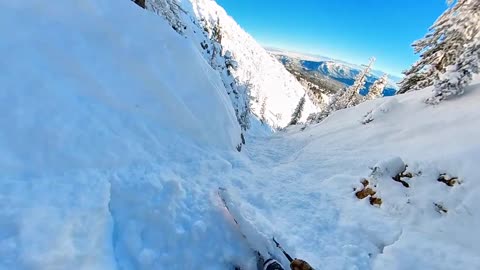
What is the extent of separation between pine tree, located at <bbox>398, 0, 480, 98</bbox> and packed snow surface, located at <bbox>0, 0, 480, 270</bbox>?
3.74 metres

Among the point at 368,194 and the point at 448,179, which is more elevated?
the point at 448,179

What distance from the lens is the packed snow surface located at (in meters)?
4.44

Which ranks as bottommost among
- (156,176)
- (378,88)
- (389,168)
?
(156,176)

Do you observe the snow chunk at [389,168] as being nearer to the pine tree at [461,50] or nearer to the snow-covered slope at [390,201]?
the snow-covered slope at [390,201]

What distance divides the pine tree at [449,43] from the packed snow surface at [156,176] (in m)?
3.74

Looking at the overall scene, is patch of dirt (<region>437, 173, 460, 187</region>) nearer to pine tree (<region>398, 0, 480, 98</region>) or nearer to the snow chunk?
the snow chunk

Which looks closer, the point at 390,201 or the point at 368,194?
the point at 390,201

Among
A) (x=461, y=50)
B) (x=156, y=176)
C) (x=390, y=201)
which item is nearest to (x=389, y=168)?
(x=390, y=201)

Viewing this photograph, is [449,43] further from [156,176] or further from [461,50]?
[156,176]

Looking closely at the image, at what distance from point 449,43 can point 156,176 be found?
50.4 feet

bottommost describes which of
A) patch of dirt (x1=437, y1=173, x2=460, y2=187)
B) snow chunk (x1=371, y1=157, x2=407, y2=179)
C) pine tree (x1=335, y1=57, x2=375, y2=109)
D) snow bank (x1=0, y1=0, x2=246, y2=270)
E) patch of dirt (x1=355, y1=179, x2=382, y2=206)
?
snow bank (x1=0, y1=0, x2=246, y2=270)

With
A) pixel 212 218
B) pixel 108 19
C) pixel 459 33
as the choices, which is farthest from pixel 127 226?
pixel 459 33

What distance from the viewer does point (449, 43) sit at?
47.8 feet

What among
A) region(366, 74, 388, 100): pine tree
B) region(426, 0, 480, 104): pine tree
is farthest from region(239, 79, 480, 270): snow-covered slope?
region(366, 74, 388, 100): pine tree
